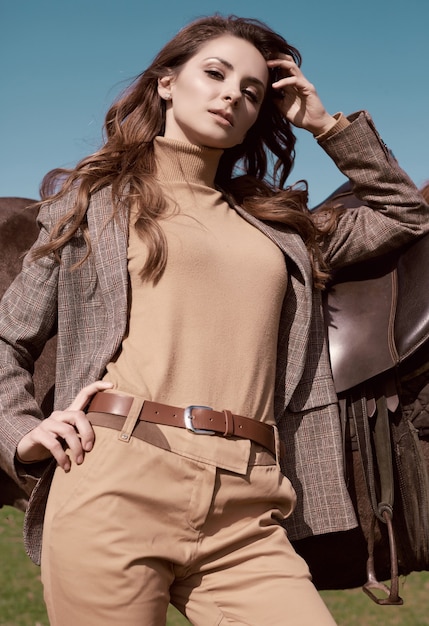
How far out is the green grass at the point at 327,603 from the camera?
14.8ft

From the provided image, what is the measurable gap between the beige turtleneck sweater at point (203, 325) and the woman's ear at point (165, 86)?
1.21 feet

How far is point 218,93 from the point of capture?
1846mm

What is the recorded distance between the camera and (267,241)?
1920mm

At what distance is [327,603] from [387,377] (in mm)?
3388

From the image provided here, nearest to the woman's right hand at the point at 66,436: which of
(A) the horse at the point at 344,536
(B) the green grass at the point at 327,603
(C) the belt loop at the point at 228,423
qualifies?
(C) the belt loop at the point at 228,423

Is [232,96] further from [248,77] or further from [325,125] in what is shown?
[325,125]

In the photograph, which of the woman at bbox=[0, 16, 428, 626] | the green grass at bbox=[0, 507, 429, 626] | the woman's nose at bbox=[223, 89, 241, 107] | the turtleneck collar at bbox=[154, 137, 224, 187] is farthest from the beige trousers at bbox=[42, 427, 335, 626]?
the green grass at bbox=[0, 507, 429, 626]

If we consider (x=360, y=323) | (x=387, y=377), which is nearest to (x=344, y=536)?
(x=387, y=377)

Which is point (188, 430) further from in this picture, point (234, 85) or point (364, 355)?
point (234, 85)

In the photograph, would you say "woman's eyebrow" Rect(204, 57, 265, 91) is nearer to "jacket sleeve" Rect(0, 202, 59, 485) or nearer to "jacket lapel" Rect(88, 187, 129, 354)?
"jacket lapel" Rect(88, 187, 129, 354)

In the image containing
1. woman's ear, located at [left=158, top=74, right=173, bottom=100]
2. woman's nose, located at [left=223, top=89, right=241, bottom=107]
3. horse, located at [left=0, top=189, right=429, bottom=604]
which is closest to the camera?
woman's nose, located at [left=223, top=89, right=241, bottom=107]

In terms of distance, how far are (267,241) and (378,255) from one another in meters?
0.43

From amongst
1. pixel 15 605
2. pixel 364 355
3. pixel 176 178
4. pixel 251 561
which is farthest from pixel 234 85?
pixel 15 605

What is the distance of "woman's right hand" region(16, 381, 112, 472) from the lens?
154cm
